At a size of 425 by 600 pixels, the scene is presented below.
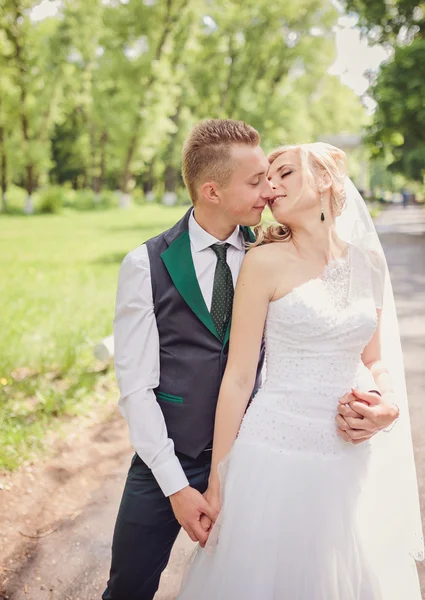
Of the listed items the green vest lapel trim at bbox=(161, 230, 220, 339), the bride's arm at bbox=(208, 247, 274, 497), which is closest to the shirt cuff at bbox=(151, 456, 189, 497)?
the bride's arm at bbox=(208, 247, 274, 497)

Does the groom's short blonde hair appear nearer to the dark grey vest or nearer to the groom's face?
the groom's face

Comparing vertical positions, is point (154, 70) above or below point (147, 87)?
above

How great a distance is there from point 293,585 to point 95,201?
38390 mm

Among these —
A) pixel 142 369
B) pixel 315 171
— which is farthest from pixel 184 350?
pixel 315 171

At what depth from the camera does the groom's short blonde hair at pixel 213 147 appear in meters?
2.24

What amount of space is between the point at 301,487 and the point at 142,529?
2.16 feet

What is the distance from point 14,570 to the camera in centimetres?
339

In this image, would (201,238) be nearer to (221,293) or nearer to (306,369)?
(221,293)

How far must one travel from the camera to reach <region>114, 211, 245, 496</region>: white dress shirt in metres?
2.16

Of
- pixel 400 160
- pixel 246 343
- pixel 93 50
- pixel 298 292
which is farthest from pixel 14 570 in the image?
pixel 93 50

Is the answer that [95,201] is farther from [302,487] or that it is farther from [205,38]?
[302,487]

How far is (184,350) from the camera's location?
7.35 ft

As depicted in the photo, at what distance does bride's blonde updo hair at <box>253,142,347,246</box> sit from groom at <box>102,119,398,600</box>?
0.42 ft

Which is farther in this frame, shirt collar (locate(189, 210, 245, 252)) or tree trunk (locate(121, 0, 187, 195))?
tree trunk (locate(121, 0, 187, 195))
